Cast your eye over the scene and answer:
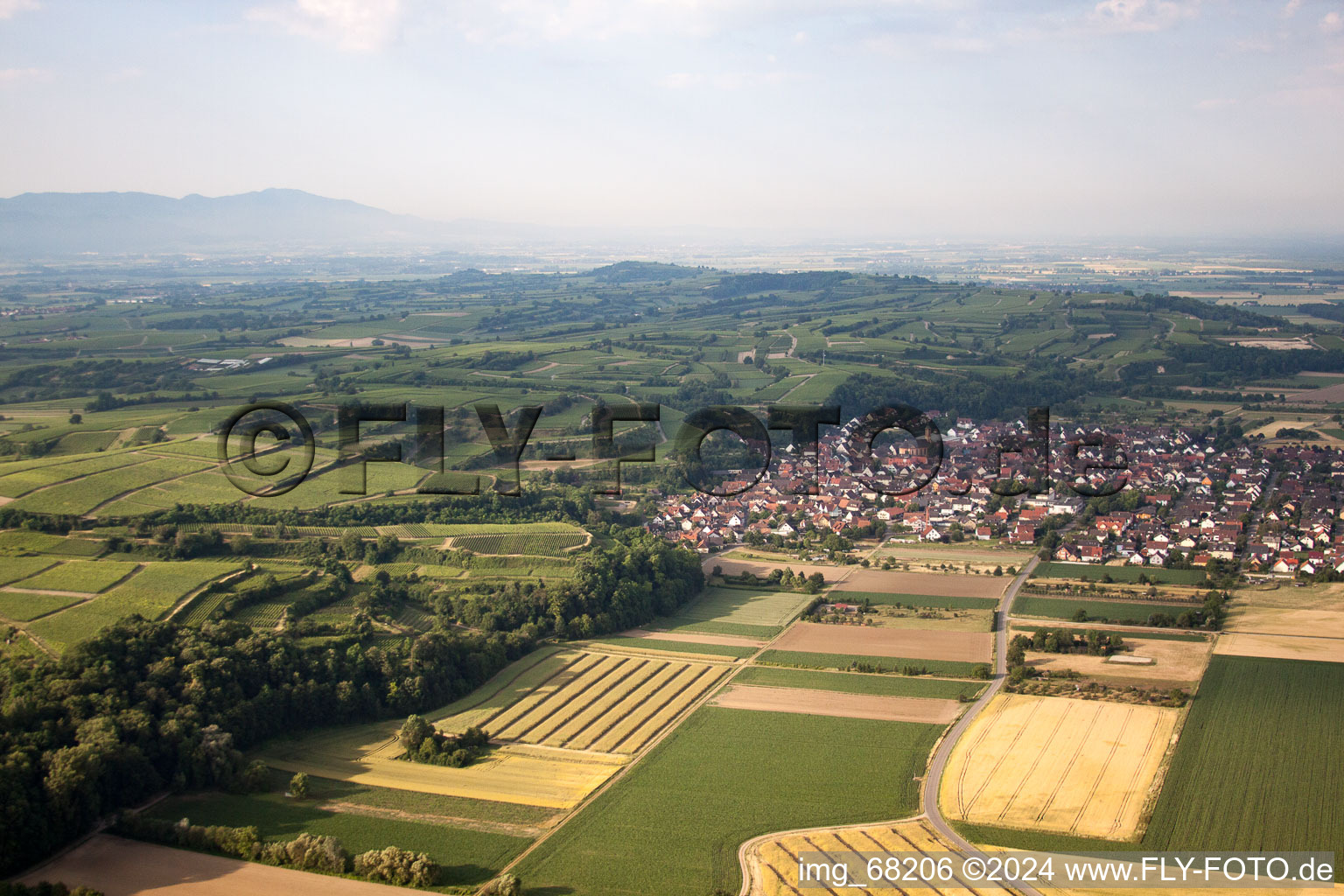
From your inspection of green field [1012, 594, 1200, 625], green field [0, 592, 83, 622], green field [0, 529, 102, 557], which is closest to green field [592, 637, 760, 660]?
green field [1012, 594, 1200, 625]

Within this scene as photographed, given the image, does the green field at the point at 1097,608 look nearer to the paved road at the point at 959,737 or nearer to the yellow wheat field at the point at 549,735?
the paved road at the point at 959,737

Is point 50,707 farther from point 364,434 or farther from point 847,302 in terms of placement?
point 847,302

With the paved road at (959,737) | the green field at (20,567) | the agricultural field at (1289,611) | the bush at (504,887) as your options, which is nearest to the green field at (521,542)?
the green field at (20,567)

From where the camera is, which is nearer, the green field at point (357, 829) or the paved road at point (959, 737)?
the green field at point (357, 829)

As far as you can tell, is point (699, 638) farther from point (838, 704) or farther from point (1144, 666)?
point (1144, 666)

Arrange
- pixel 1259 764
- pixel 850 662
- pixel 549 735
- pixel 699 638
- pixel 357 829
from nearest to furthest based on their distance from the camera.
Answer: pixel 357 829, pixel 1259 764, pixel 549 735, pixel 850 662, pixel 699 638

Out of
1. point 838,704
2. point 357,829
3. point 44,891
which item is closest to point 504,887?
point 357,829

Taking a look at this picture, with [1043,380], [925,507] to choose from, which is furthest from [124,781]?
[1043,380]
